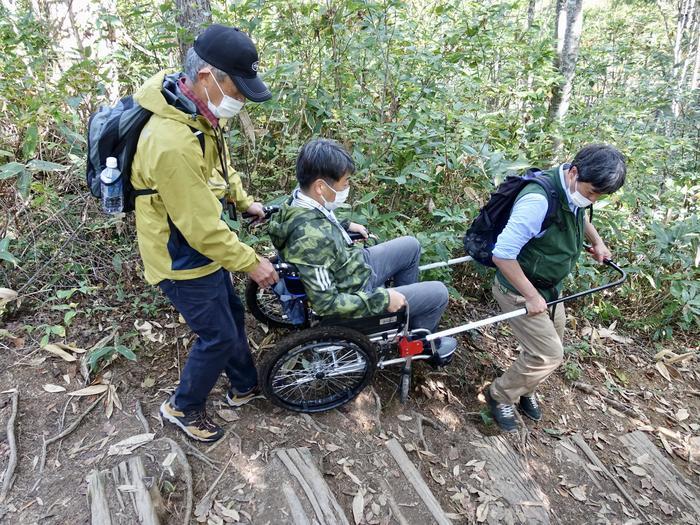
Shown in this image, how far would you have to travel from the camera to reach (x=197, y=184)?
6.88ft

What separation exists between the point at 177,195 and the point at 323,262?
0.96 meters

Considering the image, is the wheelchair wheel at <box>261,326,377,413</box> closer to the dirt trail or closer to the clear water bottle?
Result: the dirt trail

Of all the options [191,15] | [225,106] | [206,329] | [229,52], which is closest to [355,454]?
[206,329]

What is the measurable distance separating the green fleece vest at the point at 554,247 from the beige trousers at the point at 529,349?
0.70ft

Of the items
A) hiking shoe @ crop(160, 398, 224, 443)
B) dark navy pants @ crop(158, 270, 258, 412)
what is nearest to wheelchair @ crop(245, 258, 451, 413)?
dark navy pants @ crop(158, 270, 258, 412)

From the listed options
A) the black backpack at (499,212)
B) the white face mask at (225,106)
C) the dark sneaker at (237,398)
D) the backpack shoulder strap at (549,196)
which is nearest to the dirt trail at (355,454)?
A: the dark sneaker at (237,398)

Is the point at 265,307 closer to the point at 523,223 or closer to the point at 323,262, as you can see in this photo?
the point at 323,262

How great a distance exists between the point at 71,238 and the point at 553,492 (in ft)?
14.8

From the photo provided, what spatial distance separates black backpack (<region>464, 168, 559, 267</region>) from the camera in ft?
9.37

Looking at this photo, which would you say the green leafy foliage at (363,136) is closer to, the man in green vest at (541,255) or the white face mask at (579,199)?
the man in green vest at (541,255)

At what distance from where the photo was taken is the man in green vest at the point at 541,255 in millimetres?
2729

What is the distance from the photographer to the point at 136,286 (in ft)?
13.0

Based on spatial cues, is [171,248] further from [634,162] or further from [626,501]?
[634,162]

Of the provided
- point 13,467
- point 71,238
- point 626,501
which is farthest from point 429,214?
point 13,467
